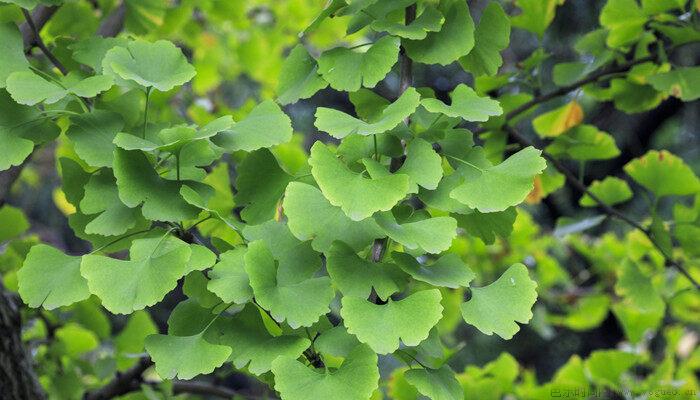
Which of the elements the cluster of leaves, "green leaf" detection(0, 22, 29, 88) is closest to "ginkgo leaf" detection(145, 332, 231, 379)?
the cluster of leaves

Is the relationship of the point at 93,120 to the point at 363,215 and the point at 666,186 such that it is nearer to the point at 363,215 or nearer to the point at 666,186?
the point at 363,215

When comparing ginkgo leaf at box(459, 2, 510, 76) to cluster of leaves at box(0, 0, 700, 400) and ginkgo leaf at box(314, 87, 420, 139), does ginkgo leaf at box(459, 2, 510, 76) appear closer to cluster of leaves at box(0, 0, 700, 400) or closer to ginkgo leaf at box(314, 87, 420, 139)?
cluster of leaves at box(0, 0, 700, 400)

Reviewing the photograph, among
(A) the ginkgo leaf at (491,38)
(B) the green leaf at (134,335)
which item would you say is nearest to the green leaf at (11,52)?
(A) the ginkgo leaf at (491,38)

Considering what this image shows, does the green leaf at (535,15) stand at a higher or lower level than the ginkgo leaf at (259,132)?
lower

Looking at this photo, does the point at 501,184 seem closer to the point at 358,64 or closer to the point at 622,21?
the point at 358,64

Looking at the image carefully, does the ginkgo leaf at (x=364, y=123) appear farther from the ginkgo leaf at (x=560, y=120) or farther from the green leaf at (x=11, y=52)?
the ginkgo leaf at (x=560, y=120)

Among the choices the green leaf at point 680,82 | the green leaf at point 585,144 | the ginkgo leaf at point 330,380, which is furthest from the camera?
the green leaf at point 585,144

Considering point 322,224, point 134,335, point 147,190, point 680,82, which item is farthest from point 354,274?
point 134,335
